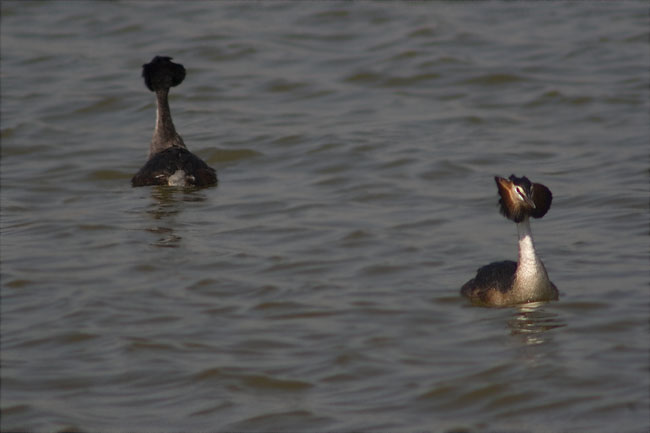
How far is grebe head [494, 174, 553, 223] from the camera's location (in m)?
10.1

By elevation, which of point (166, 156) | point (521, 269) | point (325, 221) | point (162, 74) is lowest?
point (325, 221)

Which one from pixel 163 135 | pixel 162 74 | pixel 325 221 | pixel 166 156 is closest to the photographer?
pixel 325 221

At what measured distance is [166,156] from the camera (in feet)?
50.1

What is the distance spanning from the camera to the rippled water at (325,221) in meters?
8.50

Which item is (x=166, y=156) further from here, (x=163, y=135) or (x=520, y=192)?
(x=520, y=192)

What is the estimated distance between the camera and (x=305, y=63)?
21.9 metres

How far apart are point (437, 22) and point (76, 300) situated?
48.7 feet

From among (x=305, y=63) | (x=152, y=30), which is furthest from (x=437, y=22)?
(x=152, y=30)

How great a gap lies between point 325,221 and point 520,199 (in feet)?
12.1

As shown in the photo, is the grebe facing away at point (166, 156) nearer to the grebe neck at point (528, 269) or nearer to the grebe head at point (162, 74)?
the grebe head at point (162, 74)

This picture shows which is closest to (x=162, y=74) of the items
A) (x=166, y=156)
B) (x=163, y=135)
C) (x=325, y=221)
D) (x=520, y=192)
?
(x=163, y=135)

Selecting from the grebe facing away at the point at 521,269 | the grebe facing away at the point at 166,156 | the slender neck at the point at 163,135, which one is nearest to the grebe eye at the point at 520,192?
the grebe facing away at the point at 521,269

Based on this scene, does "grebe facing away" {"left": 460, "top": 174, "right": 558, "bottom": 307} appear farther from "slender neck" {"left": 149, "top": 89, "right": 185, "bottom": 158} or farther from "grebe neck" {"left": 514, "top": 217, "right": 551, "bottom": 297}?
"slender neck" {"left": 149, "top": 89, "right": 185, "bottom": 158}

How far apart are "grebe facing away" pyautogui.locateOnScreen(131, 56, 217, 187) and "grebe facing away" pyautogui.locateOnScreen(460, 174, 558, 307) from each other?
5.57 meters
